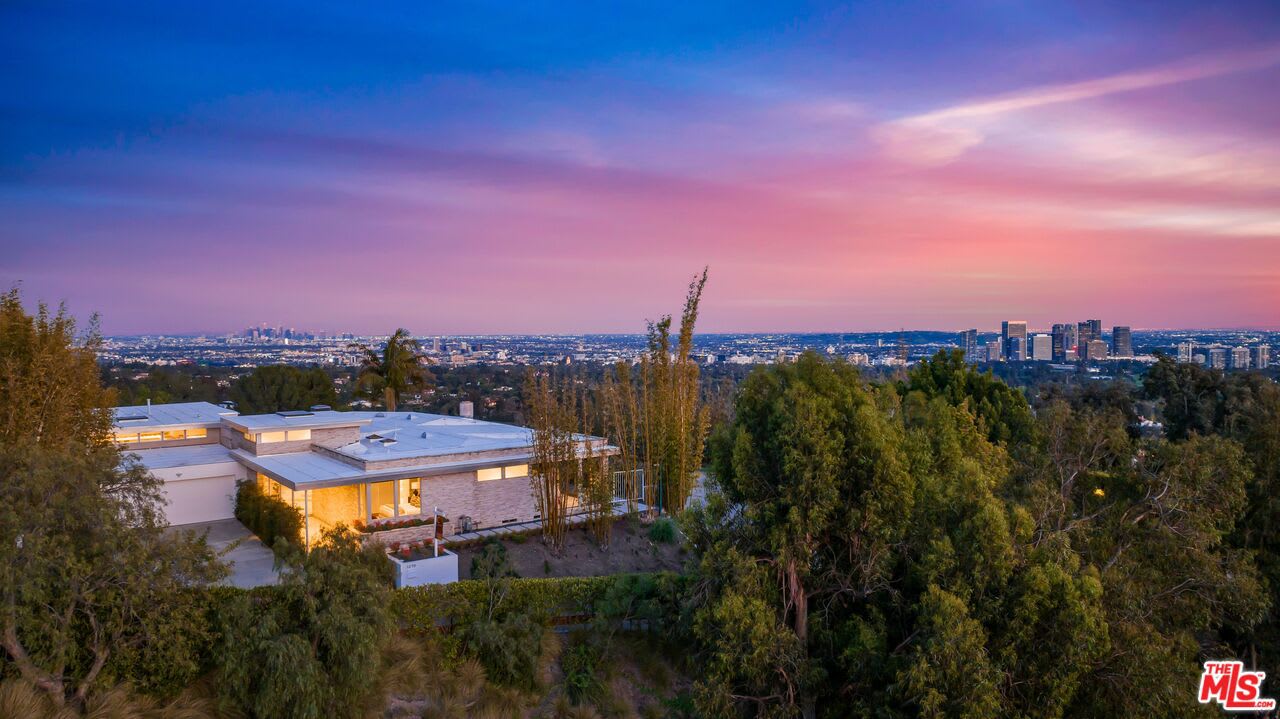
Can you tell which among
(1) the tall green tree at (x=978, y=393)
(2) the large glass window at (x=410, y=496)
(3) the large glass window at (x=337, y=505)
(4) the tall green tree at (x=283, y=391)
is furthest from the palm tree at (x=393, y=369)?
(1) the tall green tree at (x=978, y=393)

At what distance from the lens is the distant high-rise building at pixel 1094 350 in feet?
179

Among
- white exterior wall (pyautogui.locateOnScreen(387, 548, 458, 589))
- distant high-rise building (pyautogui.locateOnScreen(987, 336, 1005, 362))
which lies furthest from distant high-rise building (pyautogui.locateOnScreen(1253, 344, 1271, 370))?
white exterior wall (pyautogui.locateOnScreen(387, 548, 458, 589))

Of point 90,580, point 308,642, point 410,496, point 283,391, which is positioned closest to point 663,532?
point 410,496

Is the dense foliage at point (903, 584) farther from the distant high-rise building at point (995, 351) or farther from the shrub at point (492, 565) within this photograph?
the distant high-rise building at point (995, 351)

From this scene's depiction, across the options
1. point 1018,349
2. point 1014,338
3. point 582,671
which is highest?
point 1014,338

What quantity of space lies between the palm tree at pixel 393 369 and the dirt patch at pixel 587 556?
16618 mm

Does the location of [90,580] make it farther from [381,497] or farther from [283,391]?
[283,391]

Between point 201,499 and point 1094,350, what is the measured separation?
60292 millimetres

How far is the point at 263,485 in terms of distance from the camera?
17219 mm

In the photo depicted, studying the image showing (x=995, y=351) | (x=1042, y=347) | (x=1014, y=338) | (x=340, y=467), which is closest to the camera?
(x=340, y=467)

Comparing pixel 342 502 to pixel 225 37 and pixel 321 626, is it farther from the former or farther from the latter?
pixel 225 37

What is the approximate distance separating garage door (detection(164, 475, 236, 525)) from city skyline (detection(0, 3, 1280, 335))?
184 inches

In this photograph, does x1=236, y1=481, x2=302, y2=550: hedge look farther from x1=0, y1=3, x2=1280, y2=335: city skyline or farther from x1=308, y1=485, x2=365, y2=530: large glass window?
x1=0, y1=3, x2=1280, y2=335: city skyline

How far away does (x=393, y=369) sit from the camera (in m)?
30.6
